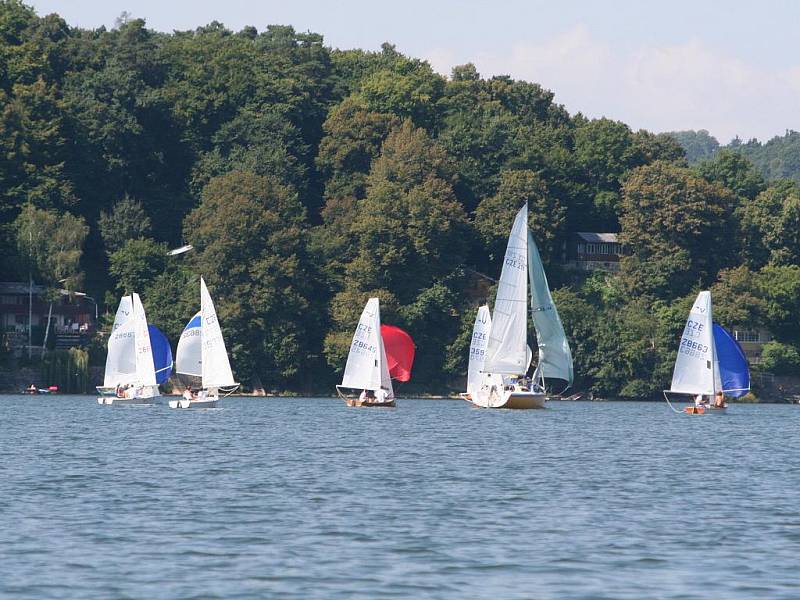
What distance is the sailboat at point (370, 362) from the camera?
89.8 metres

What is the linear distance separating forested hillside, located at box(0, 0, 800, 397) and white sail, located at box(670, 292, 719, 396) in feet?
106

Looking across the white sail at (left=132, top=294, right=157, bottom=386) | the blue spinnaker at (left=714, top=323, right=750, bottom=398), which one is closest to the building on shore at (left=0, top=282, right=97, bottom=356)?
the white sail at (left=132, top=294, right=157, bottom=386)

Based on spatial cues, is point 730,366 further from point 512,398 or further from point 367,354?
point 367,354

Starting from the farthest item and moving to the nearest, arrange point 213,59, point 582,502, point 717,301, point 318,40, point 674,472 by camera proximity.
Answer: point 318,40 < point 213,59 < point 717,301 < point 674,472 < point 582,502

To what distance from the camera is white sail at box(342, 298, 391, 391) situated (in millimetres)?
89688

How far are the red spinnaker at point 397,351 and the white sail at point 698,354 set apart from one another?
22.0 meters

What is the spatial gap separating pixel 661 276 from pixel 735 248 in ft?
29.5

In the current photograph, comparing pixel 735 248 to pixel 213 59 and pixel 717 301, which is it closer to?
pixel 717 301

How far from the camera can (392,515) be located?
3662 centimetres

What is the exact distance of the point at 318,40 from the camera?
6289 inches

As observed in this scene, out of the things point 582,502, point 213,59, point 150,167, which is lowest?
point 582,502

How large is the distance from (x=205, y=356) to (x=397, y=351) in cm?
2318

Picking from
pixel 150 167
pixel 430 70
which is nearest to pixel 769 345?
pixel 430 70

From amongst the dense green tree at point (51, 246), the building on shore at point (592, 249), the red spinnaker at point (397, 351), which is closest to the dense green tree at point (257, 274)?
the dense green tree at point (51, 246)
